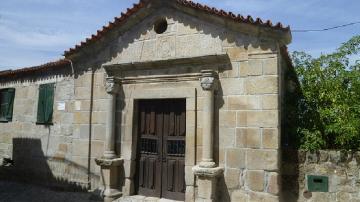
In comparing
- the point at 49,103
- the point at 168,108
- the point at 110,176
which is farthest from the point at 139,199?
the point at 49,103


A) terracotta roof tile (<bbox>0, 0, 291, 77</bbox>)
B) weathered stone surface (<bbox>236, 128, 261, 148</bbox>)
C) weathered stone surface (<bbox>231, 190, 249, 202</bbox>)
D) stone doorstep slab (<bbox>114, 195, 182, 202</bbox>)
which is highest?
terracotta roof tile (<bbox>0, 0, 291, 77</bbox>)

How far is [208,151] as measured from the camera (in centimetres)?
593

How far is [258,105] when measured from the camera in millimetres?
5707

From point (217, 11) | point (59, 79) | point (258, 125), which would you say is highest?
point (217, 11)

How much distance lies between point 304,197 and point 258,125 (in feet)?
4.65

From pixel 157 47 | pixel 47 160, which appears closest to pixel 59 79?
pixel 47 160

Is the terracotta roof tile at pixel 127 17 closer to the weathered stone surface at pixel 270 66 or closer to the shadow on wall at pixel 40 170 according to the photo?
A: the weathered stone surface at pixel 270 66

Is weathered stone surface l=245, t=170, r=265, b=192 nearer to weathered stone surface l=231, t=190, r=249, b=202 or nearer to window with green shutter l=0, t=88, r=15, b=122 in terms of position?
weathered stone surface l=231, t=190, r=249, b=202

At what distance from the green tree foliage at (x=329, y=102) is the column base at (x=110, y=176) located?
3710 mm

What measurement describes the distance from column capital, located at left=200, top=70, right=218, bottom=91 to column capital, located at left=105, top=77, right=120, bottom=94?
6.97 ft

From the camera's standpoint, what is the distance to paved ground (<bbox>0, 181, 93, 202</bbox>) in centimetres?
718

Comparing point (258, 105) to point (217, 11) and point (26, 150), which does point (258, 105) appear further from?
point (26, 150)

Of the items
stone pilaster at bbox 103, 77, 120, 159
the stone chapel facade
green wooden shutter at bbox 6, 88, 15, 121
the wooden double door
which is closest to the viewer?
the stone chapel facade

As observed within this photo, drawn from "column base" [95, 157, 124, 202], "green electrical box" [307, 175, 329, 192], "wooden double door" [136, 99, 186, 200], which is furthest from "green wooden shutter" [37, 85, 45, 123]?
"green electrical box" [307, 175, 329, 192]
